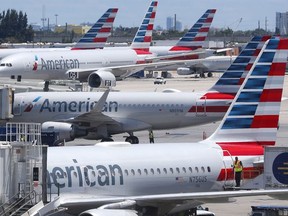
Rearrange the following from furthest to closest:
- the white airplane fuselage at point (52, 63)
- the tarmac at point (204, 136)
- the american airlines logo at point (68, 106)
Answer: the white airplane fuselage at point (52, 63), the american airlines logo at point (68, 106), the tarmac at point (204, 136)

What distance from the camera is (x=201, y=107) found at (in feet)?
188

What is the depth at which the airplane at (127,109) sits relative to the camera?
56594mm

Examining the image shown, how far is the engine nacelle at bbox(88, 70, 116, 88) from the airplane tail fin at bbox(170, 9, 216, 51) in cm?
2790

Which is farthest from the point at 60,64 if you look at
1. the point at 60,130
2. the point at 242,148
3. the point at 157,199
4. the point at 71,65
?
the point at 157,199

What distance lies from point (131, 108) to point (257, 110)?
23.2m

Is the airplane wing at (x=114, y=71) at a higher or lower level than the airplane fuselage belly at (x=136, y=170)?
higher

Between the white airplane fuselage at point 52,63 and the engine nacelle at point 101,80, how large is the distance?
261 inches

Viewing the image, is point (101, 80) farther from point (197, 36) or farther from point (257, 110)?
point (257, 110)

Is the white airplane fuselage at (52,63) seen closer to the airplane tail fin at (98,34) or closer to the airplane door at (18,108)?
the airplane tail fin at (98,34)

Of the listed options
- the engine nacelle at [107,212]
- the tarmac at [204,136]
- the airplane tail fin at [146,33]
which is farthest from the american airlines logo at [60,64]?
the engine nacelle at [107,212]

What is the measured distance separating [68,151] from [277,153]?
702cm

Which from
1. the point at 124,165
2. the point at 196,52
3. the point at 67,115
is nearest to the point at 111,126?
the point at 67,115

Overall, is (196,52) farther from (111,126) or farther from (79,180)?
(79,180)

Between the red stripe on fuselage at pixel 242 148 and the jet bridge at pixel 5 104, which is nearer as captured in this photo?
the jet bridge at pixel 5 104
